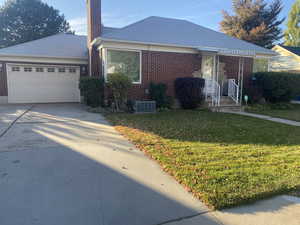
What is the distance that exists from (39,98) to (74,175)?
12.1 metres

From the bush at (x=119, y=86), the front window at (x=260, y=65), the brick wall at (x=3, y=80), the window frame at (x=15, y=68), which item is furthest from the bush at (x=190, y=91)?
the brick wall at (x=3, y=80)

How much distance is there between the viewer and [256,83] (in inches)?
490

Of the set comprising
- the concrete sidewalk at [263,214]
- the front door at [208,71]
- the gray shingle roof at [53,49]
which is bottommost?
the concrete sidewalk at [263,214]

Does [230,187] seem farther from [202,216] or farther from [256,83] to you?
[256,83]

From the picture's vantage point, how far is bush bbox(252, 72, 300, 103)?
11656 mm

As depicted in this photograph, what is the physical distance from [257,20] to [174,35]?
22.9 metres

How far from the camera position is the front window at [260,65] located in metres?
13.2

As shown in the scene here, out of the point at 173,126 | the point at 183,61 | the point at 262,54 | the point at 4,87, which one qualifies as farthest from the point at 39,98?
the point at 262,54

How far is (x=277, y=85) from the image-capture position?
1166cm

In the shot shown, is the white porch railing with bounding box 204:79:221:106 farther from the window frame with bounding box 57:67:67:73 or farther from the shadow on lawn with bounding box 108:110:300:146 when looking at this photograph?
the window frame with bounding box 57:67:67:73

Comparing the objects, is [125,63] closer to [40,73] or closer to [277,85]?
[40,73]

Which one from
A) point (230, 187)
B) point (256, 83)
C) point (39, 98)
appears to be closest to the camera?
point (230, 187)

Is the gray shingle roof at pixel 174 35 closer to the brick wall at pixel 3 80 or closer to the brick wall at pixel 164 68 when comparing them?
→ the brick wall at pixel 164 68

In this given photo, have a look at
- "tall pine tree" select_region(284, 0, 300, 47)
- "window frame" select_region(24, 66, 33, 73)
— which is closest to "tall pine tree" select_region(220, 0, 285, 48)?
"tall pine tree" select_region(284, 0, 300, 47)
